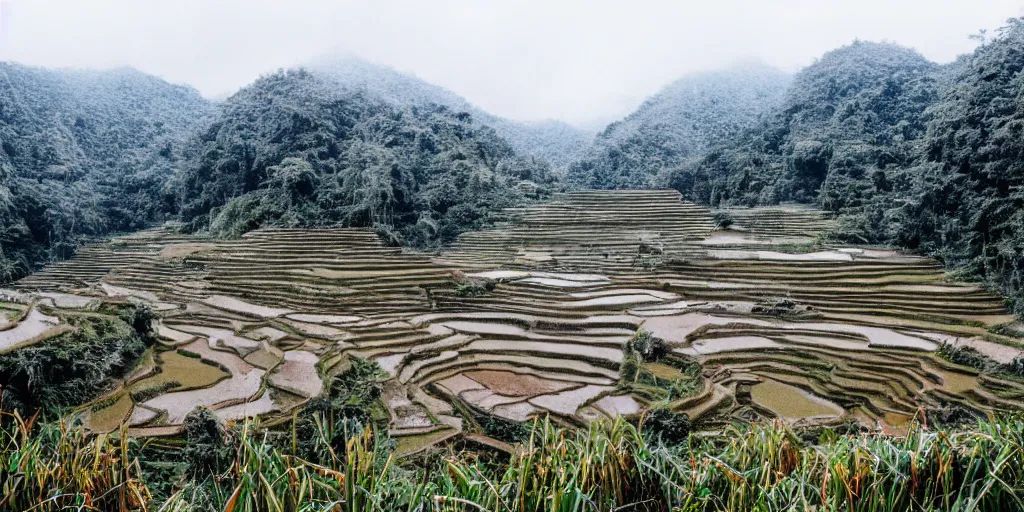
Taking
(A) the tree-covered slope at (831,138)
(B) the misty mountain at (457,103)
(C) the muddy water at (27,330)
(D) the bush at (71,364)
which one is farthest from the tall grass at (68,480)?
(B) the misty mountain at (457,103)

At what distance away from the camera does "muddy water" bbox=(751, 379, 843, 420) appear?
5406 mm

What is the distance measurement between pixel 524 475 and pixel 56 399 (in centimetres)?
536

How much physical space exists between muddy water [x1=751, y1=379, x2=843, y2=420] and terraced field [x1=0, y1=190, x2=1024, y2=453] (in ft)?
0.10

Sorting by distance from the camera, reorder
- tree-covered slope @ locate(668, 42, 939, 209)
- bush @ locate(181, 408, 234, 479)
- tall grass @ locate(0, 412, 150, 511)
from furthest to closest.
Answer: tree-covered slope @ locate(668, 42, 939, 209)
bush @ locate(181, 408, 234, 479)
tall grass @ locate(0, 412, 150, 511)

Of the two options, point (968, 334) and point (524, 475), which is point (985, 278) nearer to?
point (968, 334)

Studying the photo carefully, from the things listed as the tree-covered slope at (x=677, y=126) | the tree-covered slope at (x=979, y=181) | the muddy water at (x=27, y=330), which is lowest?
the muddy water at (x=27, y=330)

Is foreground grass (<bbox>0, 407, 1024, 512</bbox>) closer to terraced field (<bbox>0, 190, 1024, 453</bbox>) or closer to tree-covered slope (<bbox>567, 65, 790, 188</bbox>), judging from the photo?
terraced field (<bbox>0, 190, 1024, 453</bbox>)

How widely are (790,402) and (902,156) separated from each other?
557 inches

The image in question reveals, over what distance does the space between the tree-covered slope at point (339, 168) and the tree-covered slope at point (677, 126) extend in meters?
5.26

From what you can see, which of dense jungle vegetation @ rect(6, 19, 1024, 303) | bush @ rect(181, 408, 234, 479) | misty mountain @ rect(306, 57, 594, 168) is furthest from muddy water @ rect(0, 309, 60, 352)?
misty mountain @ rect(306, 57, 594, 168)

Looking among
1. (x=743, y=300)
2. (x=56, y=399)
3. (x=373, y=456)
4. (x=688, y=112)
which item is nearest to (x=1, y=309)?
(x=56, y=399)

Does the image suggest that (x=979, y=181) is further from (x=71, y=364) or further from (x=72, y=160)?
(x=72, y=160)

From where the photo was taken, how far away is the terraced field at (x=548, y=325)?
5609 mm

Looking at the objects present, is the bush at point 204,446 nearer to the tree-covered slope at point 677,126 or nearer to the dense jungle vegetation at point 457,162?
the dense jungle vegetation at point 457,162
